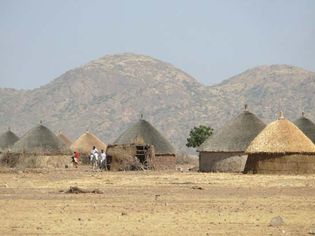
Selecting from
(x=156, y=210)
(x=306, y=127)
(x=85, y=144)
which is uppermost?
(x=306, y=127)

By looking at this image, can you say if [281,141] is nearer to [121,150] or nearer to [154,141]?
[121,150]

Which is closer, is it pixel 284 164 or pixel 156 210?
pixel 156 210

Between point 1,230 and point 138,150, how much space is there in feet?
108

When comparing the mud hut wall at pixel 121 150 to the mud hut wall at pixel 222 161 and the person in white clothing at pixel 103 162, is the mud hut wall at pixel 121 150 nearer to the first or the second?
the person in white clothing at pixel 103 162

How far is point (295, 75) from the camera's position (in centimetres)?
16600

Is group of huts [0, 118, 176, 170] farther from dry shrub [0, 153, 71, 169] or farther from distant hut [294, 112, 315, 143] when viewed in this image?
distant hut [294, 112, 315, 143]

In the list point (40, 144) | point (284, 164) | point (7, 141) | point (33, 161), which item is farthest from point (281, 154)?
point (7, 141)

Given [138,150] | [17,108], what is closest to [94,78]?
[17,108]

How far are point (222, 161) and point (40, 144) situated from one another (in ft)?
54.9

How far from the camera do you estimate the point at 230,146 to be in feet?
150

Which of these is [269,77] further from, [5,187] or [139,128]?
[5,187]

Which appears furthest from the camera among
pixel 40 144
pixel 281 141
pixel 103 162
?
pixel 40 144

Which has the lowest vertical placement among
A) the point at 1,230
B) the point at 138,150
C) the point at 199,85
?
the point at 1,230

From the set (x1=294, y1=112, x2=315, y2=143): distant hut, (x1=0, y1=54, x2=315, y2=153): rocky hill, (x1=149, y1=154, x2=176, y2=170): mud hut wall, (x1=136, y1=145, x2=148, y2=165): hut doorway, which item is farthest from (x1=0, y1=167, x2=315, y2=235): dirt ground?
(x1=0, y1=54, x2=315, y2=153): rocky hill
